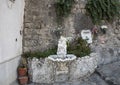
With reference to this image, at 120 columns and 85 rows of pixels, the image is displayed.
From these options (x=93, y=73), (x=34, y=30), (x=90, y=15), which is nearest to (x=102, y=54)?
(x=93, y=73)

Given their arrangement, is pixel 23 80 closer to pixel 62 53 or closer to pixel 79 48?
pixel 62 53

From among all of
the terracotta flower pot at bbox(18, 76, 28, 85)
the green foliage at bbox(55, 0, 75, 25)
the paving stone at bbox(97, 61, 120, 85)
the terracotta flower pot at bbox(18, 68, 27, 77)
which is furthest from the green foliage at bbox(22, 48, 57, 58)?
the paving stone at bbox(97, 61, 120, 85)

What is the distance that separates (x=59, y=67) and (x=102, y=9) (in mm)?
2002

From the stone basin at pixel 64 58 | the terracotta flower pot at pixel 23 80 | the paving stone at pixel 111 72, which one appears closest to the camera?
the paving stone at pixel 111 72

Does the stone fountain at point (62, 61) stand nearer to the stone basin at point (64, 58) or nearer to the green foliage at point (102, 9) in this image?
the stone basin at point (64, 58)

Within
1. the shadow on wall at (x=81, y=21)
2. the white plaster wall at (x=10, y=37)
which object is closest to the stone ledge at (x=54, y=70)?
the white plaster wall at (x=10, y=37)

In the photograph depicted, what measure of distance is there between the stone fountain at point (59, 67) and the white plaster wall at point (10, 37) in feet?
1.52

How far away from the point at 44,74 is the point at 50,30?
131cm

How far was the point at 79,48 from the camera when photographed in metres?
6.23

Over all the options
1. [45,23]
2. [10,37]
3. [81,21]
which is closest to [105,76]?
[81,21]

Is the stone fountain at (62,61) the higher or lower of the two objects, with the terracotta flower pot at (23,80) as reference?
higher

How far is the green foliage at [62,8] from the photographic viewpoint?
6150 mm

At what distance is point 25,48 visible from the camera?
255 inches

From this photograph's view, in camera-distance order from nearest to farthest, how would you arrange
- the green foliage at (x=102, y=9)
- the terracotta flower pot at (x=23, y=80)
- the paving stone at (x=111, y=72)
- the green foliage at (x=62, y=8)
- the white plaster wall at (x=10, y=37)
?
the white plaster wall at (x=10, y=37) → the paving stone at (x=111, y=72) → the terracotta flower pot at (x=23, y=80) → the green foliage at (x=62, y=8) → the green foliage at (x=102, y=9)
